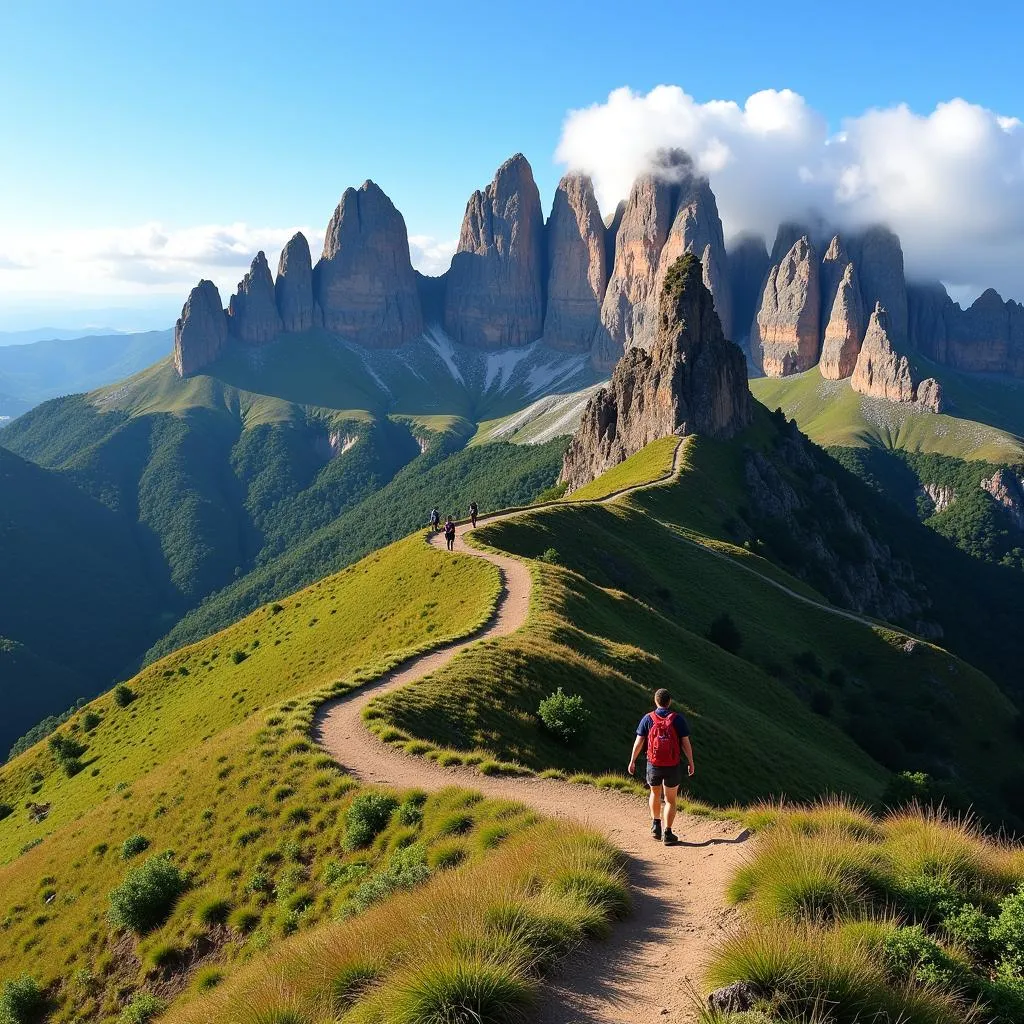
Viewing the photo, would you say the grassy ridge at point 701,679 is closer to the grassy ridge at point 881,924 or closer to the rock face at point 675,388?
the grassy ridge at point 881,924

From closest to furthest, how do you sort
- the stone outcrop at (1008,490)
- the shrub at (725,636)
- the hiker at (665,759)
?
the hiker at (665,759)
the shrub at (725,636)
the stone outcrop at (1008,490)

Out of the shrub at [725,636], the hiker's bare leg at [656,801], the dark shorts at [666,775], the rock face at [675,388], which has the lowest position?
the shrub at [725,636]

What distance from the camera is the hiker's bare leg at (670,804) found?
15.4 meters

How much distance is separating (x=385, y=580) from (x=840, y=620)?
134 feet

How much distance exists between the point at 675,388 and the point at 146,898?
97546mm

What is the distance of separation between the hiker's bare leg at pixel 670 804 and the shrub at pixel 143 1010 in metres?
11.6

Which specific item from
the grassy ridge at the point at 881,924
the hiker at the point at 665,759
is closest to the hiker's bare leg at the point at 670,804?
the hiker at the point at 665,759

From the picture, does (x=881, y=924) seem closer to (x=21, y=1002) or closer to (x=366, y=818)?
(x=366, y=818)

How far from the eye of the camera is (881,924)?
31.6 feet

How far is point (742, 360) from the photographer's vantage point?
121m

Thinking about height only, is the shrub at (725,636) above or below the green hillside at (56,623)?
above

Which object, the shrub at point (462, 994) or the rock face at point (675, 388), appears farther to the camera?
the rock face at point (675, 388)

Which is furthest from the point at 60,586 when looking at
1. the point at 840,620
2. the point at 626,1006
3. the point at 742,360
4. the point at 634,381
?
the point at 626,1006

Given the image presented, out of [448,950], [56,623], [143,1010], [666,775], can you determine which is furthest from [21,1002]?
[56,623]
